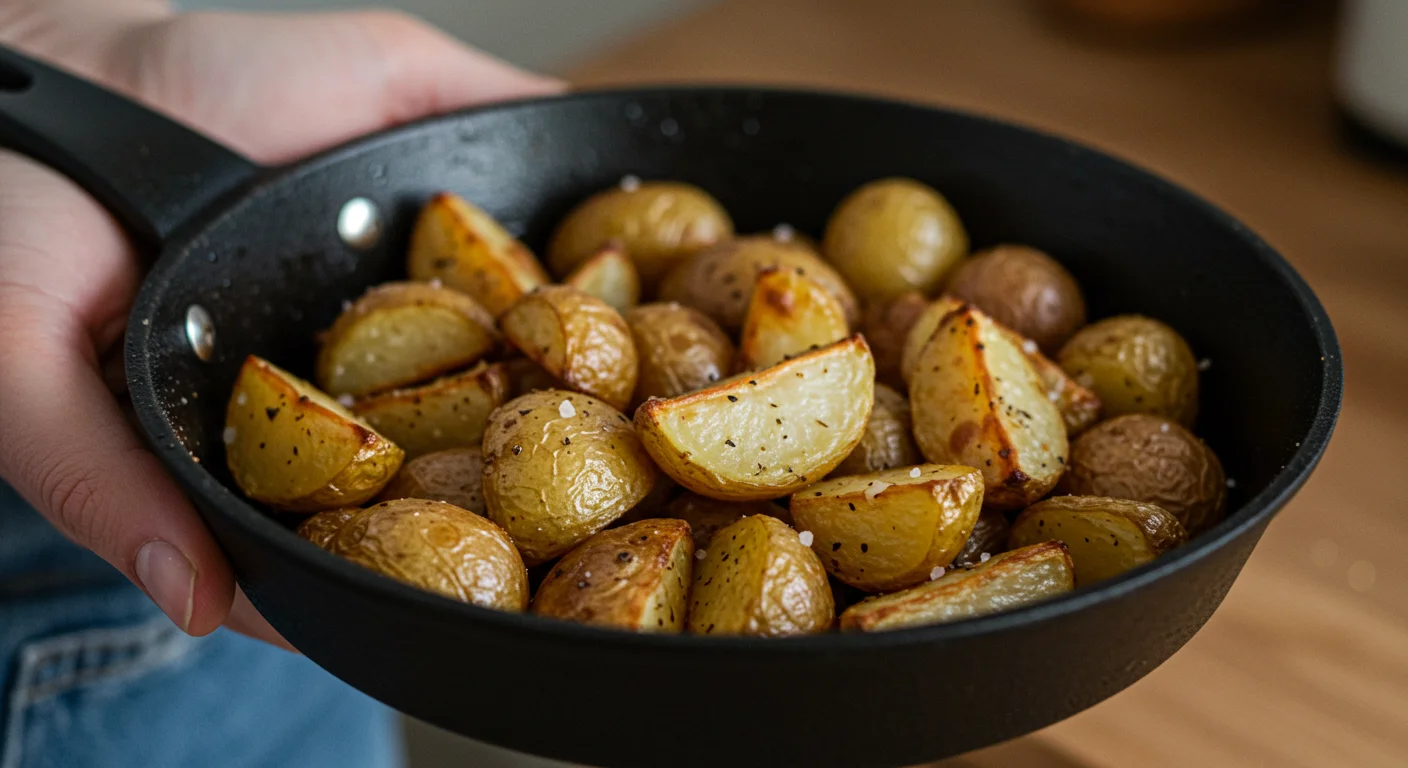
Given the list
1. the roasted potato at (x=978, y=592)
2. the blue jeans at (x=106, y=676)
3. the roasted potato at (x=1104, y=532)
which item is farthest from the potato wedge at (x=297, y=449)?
the blue jeans at (x=106, y=676)

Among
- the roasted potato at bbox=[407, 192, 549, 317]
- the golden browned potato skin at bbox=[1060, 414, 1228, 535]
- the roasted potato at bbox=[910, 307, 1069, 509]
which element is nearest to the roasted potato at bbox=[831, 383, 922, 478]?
the roasted potato at bbox=[910, 307, 1069, 509]

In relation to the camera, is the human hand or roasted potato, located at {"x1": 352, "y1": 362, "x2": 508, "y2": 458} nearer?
the human hand

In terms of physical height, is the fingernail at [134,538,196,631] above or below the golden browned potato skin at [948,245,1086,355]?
below

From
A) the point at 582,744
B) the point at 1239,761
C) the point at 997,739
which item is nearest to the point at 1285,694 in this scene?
the point at 1239,761

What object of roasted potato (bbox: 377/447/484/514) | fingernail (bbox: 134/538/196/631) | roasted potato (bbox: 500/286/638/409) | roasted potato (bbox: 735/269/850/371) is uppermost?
roasted potato (bbox: 735/269/850/371)

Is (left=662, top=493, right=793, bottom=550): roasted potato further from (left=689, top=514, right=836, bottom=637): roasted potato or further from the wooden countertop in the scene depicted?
the wooden countertop

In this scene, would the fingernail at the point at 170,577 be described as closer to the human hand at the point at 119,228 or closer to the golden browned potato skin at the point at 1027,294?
the human hand at the point at 119,228

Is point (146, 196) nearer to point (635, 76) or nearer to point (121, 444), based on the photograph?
point (121, 444)
